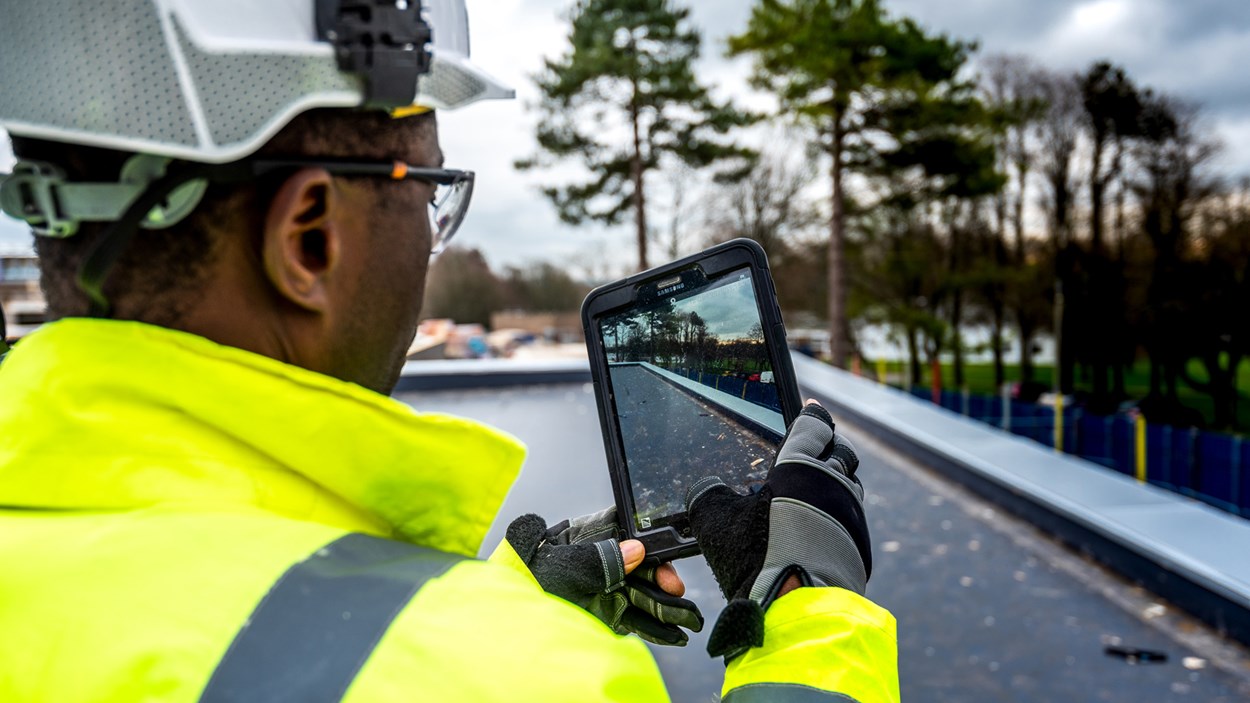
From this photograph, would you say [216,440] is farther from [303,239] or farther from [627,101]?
[627,101]

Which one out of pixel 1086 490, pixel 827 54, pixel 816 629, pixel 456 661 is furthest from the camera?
pixel 827 54

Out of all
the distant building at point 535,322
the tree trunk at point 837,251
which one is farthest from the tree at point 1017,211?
the distant building at point 535,322

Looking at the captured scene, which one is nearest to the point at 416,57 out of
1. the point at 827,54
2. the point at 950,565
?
the point at 950,565

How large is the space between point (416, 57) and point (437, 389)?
483 inches

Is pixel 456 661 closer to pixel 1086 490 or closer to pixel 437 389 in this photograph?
pixel 1086 490

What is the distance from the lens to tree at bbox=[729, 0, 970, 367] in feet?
64.8

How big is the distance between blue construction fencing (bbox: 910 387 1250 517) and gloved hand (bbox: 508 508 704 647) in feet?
41.2

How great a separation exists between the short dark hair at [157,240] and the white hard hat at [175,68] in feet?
0.08

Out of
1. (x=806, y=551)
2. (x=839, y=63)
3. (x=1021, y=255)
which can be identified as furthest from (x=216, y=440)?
(x=1021, y=255)

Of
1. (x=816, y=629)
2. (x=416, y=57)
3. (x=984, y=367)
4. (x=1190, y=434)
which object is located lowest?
(x=984, y=367)

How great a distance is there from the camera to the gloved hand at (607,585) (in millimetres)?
1383

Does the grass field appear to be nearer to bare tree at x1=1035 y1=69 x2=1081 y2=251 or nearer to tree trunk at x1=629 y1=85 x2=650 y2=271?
bare tree at x1=1035 y1=69 x2=1081 y2=251

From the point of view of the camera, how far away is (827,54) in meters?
19.7

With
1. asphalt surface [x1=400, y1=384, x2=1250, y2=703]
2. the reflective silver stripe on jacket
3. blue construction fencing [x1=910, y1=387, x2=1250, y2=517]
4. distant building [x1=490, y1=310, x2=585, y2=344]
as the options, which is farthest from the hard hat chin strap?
distant building [x1=490, y1=310, x2=585, y2=344]
